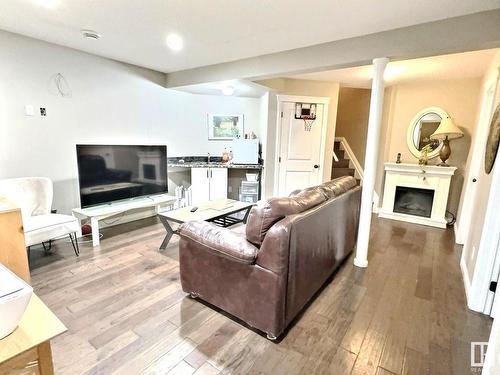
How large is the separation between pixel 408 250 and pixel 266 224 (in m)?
2.62

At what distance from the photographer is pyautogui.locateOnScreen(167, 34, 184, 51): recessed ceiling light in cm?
282

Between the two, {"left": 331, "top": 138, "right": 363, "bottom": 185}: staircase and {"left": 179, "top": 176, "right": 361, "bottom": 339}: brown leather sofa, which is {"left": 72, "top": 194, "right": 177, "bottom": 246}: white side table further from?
{"left": 331, "top": 138, "right": 363, "bottom": 185}: staircase

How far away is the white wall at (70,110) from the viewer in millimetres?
2959

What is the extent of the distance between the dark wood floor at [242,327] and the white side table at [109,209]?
1.21ft

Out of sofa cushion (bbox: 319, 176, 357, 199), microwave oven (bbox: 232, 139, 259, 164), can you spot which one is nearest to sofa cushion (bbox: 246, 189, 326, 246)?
sofa cushion (bbox: 319, 176, 357, 199)

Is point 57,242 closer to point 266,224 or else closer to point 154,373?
point 154,373

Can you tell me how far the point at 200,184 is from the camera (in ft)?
15.8

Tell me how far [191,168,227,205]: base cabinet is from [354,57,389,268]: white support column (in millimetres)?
2626

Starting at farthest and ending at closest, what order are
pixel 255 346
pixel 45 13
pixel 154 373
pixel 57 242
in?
pixel 57 242 < pixel 45 13 < pixel 255 346 < pixel 154 373

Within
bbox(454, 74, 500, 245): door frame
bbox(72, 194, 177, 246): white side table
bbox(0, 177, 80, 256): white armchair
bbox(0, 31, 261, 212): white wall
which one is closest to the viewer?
bbox(0, 177, 80, 256): white armchair

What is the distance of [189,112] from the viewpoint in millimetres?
4949

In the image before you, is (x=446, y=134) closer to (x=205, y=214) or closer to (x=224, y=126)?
(x=224, y=126)

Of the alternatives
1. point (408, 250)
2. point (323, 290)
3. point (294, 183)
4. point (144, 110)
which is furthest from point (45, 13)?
point (408, 250)

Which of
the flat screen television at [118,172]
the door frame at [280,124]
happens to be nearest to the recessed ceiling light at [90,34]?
the flat screen television at [118,172]
